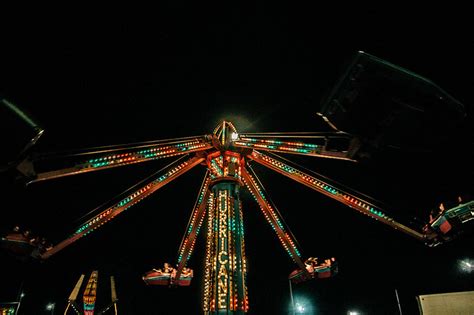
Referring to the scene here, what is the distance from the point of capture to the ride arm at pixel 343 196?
8.71 metres

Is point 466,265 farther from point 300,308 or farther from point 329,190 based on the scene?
point 329,190

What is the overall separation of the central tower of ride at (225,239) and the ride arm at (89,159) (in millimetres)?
891

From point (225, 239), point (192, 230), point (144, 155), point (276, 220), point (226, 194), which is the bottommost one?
point (225, 239)

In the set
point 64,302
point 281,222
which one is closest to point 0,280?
point 64,302

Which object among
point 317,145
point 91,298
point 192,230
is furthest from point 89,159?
point 91,298

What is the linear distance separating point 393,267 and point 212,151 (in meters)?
16.0

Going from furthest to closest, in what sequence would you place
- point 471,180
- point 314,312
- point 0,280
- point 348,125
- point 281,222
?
1. point 314,312
2. point 0,280
3. point 281,222
4. point 471,180
5. point 348,125

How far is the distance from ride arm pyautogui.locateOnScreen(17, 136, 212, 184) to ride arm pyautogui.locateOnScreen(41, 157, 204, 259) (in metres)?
1.03

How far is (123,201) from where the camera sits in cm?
958

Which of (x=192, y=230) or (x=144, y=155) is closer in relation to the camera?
(x=144, y=155)

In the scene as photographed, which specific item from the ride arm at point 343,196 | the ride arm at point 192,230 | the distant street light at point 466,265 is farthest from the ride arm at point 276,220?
the distant street light at point 466,265

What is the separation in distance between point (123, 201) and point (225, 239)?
12.7 feet

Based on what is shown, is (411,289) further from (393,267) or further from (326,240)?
(326,240)

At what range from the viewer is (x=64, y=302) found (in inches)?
703
